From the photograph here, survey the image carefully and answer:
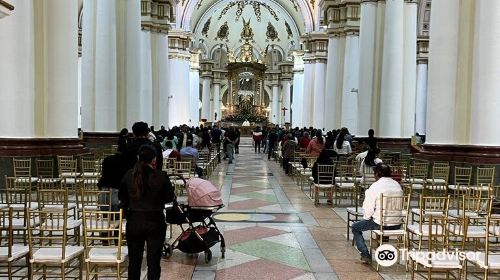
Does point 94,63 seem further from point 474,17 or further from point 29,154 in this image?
point 474,17

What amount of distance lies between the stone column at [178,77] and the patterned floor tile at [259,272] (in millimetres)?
30376

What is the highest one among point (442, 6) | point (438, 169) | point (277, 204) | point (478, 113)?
point (442, 6)

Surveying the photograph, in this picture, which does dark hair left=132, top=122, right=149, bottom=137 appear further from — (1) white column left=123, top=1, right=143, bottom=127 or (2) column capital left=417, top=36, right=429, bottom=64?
(2) column capital left=417, top=36, right=429, bottom=64

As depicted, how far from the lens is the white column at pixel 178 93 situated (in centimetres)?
3794

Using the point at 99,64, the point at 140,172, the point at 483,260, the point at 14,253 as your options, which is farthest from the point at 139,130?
the point at 99,64

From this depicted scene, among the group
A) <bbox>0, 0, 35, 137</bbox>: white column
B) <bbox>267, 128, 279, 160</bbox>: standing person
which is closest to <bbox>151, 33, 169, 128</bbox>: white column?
<bbox>267, 128, 279, 160</bbox>: standing person

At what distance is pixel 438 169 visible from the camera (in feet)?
41.8

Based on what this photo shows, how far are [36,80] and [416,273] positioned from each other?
419 inches

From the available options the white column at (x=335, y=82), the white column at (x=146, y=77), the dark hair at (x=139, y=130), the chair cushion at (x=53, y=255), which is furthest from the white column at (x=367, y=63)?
the chair cushion at (x=53, y=255)

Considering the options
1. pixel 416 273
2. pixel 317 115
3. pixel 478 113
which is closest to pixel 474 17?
pixel 478 113

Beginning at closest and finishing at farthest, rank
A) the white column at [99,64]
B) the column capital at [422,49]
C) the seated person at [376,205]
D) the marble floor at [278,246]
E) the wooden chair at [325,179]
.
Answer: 1. the marble floor at [278,246]
2. the seated person at [376,205]
3. the wooden chair at [325,179]
4. the white column at [99,64]
5. the column capital at [422,49]

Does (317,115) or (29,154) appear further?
(317,115)

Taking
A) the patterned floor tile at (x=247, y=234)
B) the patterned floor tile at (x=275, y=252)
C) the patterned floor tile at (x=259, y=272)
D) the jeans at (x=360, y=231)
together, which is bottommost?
the patterned floor tile at (x=247, y=234)

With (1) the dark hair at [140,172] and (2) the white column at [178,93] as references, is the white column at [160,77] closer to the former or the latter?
(2) the white column at [178,93]
